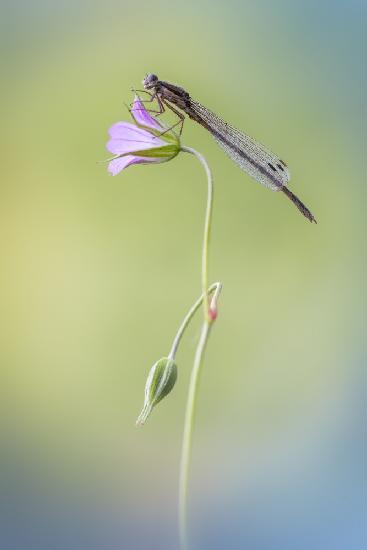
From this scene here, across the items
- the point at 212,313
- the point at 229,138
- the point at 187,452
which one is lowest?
the point at 187,452

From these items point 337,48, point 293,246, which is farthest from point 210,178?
point 337,48

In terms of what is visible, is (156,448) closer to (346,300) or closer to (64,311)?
(64,311)

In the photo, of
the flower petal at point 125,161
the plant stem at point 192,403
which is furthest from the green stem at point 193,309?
the flower petal at point 125,161

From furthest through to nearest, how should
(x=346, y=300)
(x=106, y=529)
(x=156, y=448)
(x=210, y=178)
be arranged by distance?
1. (x=346, y=300)
2. (x=156, y=448)
3. (x=106, y=529)
4. (x=210, y=178)

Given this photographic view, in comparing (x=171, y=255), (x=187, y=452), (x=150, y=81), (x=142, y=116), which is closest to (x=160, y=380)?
(x=187, y=452)

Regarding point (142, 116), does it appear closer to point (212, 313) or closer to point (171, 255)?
point (212, 313)

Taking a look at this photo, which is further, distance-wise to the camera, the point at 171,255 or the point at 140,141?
the point at 171,255
